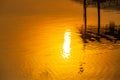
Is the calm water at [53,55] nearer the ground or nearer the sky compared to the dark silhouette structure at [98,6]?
nearer the ground

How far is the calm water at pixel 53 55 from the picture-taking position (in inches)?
408

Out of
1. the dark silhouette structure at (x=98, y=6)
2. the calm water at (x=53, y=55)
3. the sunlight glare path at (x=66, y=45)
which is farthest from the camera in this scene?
the dark silhouette structure at (x=98, y=6)

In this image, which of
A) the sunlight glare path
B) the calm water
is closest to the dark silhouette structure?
the calm water

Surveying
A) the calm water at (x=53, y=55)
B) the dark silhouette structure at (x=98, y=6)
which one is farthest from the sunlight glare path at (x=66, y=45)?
the dark silhouette structure at (x=98, y=6)

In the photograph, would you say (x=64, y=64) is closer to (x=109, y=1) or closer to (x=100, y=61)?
(x=100, y=61)

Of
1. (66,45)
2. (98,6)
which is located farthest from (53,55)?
(98,6)

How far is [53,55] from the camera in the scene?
12.2 meters

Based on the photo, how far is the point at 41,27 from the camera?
16.9 meters

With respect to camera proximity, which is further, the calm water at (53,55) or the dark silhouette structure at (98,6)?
the dark silhouette structure at (98,6)

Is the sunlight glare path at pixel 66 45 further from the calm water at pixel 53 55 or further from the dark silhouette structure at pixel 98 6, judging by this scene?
the dark silhouette structure at pixel 98 6

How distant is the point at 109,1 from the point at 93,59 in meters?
12.2

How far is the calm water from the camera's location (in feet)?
34.0

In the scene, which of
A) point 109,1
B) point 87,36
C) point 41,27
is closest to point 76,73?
Result: point 87,36

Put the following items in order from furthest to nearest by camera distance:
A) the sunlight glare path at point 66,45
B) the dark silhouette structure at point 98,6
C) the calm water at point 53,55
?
the dark silhouette structure at point 98,6 → the sunlight glare path at point 66,45 → the calm water at point 53,55
